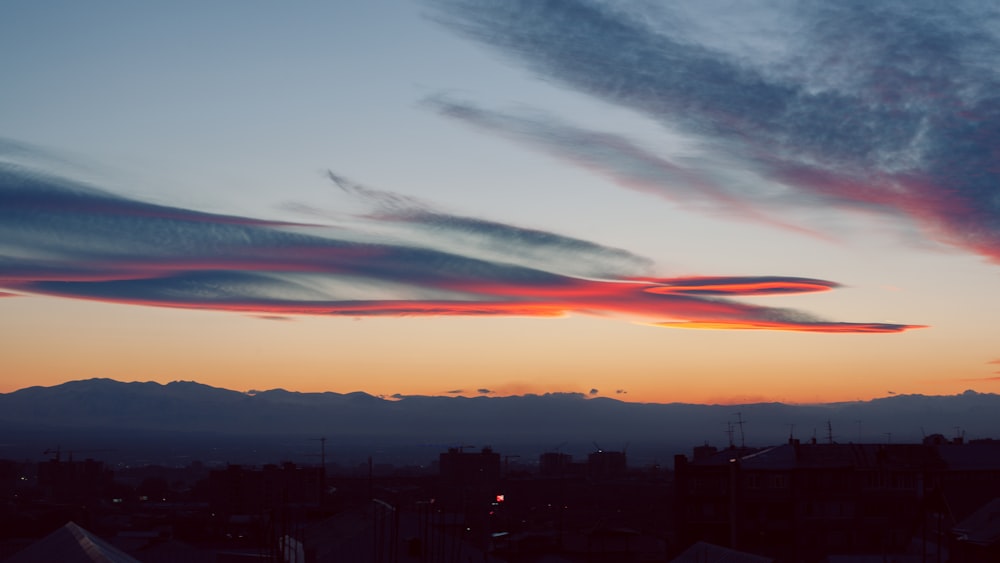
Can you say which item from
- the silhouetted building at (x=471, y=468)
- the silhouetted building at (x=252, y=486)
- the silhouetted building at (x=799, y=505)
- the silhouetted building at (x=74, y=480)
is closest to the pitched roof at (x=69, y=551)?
the silhouetted building at (x=799, y=505)

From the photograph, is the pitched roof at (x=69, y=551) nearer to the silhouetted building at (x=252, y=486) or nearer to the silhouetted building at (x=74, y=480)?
the silhouetted building at (x=252, y=486)

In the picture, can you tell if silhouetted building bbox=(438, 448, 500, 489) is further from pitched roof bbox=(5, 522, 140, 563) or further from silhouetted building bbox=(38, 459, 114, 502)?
pitched roof bbox=(5, 522, 140, 563)

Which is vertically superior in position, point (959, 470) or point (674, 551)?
point (959, 470)

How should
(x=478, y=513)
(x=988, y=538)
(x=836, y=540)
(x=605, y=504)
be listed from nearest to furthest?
(x=988, y=538) → (x=836, y=540) → (x=478, y=513) → (x=605, y=504)

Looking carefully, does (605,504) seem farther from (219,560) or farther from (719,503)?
(219,560)

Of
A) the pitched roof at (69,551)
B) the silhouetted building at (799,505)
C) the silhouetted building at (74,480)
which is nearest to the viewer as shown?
the pitched roof at (69,551)

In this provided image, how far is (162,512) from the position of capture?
108 metres

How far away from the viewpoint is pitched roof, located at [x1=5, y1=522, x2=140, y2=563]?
30.9 m

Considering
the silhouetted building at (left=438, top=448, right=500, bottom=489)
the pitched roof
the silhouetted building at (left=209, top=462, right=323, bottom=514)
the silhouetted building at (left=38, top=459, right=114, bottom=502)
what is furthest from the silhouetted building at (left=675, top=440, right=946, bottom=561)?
the silhouetted building at (left=38, top=459, right=114, bottom=502)

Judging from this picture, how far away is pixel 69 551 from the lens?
1275 inches

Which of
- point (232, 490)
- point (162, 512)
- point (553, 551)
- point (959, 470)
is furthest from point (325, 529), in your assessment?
point (232, 490)

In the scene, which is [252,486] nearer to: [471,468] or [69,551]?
[471,468]

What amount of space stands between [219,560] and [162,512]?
2590 inches

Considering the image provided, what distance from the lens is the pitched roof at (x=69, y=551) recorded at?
30906 millimetres
